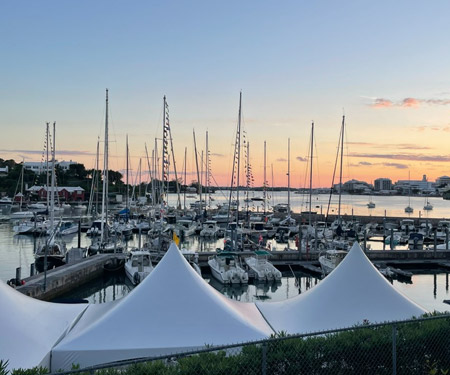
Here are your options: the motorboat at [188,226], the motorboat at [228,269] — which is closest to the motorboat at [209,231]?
the motorboat at [188,226]

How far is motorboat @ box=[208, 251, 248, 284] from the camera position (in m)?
28.1

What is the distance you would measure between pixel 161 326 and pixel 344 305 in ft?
15.7

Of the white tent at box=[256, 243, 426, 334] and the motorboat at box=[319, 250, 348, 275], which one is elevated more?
the white tent at box=[256, 243, 426, 334]

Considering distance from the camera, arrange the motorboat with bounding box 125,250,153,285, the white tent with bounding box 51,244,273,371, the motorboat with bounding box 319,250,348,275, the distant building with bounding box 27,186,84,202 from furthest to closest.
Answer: the distant building with bounding box 27,186,84,202 < the motorboat with bounding box 319,250,348,275 < the motorboat with bounding box 125,250,153,285 < the white tent with bounding box 51,244,273,371

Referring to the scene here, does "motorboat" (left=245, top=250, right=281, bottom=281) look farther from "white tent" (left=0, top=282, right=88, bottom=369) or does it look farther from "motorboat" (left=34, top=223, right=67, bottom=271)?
"white tent" (left=0, top=282, right=88, bottom=369)

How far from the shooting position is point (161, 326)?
10484mm

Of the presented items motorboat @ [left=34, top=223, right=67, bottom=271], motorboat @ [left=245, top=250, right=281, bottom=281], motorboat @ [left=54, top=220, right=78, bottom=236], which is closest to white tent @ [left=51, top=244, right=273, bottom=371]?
motorboat @ [left=245, top=250, right=281, bottom=281]

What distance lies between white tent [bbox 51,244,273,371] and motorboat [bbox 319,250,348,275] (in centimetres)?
→ 1946

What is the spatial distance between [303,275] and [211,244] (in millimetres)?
18776

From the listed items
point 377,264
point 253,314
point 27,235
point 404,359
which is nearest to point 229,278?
point 377,264

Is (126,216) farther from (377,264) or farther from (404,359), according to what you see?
(404,359)

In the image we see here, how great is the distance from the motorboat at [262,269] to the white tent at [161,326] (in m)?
17.5

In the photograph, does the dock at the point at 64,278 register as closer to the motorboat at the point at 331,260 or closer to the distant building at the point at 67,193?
the motorboat at the point at 331,260

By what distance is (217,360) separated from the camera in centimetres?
699
